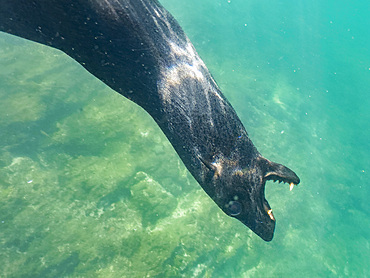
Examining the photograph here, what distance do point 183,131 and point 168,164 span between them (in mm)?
6524

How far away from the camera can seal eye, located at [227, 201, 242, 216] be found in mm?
2545

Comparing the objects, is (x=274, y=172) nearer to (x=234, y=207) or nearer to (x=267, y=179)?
(x=267, y=179)

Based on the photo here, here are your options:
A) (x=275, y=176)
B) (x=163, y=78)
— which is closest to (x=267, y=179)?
(x=275, y=176)

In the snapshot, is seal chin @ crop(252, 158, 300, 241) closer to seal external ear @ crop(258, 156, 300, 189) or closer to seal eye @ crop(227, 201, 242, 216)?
seal external ear @ crop(258, 156, 300, 189)

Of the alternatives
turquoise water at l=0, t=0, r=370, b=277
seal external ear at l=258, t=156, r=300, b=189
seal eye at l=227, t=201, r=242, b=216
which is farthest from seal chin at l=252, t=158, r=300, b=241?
turquoise water at l=0, t=0, r=370, b=277

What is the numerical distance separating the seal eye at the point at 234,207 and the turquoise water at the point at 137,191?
14.2ft

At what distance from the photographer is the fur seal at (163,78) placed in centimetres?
199

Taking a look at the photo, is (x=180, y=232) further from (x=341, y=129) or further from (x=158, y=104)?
(x=341, y=129)

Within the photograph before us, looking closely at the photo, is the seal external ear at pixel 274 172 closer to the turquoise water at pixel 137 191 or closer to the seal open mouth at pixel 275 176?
the seal open mouth at pixel 275 176

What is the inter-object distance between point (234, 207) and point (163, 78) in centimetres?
152

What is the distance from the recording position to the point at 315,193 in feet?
40.8

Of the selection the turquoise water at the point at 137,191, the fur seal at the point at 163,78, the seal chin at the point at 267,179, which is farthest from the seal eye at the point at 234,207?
the turquoise water at the point at 137,191

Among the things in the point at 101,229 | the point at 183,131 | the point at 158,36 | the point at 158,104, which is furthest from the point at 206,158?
the point at 101,229

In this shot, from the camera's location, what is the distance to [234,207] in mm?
2566
